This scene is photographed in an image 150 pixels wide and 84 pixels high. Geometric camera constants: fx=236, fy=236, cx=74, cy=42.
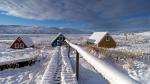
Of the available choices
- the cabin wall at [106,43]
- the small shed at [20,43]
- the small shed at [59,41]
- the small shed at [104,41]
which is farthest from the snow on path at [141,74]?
the small shed at [59,41]

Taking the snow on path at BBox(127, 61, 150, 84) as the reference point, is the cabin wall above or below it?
above

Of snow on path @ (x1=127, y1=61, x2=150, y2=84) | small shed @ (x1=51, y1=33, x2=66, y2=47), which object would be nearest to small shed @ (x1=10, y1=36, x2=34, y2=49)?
small shed @ (x1=51, y1=33, x2=66, y2=47)

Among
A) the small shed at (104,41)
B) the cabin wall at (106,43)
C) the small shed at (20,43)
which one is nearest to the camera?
the small shed at (20,43)

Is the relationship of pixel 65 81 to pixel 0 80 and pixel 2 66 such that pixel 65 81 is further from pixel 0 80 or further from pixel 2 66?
pixel 2 66

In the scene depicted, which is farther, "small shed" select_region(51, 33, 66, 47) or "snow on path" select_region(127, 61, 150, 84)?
"small shed" select_region(51, 33, 66, 47)

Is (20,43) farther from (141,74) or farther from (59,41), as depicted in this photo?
(141,74)

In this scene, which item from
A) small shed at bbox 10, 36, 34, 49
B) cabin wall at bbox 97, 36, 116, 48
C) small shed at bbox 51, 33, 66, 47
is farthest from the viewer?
small shed at bbox 51, 33, 66, 47

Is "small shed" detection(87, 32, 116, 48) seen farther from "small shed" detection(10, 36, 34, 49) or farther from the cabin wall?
"small shed" detection(10, 36, 34, 49)

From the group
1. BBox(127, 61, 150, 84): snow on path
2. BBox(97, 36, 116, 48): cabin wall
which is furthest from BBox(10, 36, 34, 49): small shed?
BBox(127, 61, 150, 84): snow on path

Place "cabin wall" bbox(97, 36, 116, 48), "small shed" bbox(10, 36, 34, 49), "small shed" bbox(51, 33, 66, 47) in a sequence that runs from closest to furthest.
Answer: "small shed" bbox(10, 36, 34, 49), "cabin wall" bbox(97, 36, 116, 48), "small shed" bbox(51, 33, 66, 47)

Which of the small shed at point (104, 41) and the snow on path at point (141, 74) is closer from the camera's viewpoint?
the snow on path at point (141, 74)

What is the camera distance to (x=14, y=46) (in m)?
40.3

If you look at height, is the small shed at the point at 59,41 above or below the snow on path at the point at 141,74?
above

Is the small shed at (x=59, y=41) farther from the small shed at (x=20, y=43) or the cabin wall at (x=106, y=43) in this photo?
the cabin wall at (x=106, y=43)
